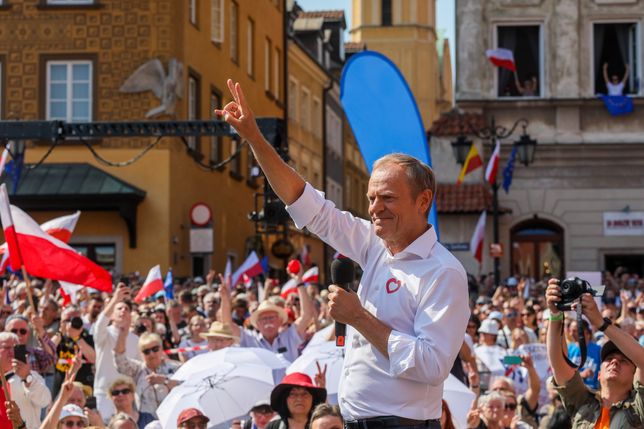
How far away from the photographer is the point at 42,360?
13.3 meters

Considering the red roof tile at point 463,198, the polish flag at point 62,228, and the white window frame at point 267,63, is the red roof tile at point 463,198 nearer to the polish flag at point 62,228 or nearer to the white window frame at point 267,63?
the white window frame at point 267,63

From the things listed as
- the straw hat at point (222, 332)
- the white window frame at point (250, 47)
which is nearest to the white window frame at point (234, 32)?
the white window frame at point (250, 47)

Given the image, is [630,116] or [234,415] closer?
[234,415]

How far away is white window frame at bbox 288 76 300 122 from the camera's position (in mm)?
49406

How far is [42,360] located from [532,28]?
25202 millimetres

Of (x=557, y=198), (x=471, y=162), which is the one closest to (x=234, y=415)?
(x=471, y=162)

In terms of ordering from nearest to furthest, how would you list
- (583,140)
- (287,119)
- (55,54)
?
(55,54), (583,140), (287,119)

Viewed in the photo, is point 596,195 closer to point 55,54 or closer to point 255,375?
point 55,54

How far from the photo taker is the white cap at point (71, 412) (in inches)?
393

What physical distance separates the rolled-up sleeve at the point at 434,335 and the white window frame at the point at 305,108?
154ft

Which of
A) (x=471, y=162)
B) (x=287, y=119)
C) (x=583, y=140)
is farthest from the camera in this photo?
(x=287, y=119)

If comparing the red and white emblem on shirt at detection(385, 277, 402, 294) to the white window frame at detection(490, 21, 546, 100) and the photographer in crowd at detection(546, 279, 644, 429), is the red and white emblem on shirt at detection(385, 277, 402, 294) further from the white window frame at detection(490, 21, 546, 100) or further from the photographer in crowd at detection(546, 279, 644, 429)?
the white window frame at detection(490, 21, 546, 100)

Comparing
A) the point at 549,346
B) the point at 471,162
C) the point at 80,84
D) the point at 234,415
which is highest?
the point at 80,84

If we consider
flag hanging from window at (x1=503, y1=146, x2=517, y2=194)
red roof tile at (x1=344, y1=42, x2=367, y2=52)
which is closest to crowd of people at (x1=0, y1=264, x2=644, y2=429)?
flag hanging from window at (x1=503, y1=146, x2=517, y2=194)
